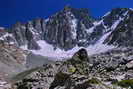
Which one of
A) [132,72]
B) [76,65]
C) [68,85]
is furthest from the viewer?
[76,65]

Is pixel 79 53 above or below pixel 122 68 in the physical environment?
above

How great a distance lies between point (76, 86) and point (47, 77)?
1951 centimetres

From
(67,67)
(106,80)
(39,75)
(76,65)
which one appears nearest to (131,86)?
(106,80)

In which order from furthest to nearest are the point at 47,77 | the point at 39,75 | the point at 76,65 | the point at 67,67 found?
the point at 39,75
the point at 47,77
the point at 76,65
the point at 67,67

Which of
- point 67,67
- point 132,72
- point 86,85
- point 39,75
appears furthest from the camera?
point 39,75

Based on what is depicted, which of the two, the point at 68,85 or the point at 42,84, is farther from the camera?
the point at 42,84

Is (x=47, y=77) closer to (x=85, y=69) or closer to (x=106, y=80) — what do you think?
(x=85, y=69)

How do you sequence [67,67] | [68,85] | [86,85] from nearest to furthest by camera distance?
[86,85], [68,85], [67,67]

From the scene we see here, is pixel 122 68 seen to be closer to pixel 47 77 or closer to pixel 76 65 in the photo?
pixel 76 65

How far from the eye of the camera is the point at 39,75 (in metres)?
41.0

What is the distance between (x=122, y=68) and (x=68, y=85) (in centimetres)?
799

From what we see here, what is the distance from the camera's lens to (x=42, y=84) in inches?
1353

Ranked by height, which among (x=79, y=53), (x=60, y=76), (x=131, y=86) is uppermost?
(x=79, y=53)

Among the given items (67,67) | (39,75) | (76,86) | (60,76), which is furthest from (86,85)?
(39,75)
